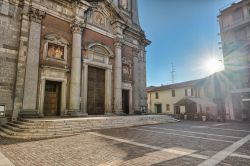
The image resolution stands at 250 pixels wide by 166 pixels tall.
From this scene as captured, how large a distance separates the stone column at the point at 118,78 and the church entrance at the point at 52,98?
5389mm

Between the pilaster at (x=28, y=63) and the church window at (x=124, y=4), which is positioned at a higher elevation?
the church window at (x=124, y=4)

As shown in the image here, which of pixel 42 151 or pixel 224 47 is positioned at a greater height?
pixel 224 47

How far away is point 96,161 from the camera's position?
15.0ft

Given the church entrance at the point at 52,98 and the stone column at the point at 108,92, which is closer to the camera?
the church entrance at the point at 52,98

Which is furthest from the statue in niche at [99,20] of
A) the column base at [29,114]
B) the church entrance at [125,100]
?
the column base at [29,114]

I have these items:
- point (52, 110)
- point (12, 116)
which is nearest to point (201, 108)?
point (52, 110)

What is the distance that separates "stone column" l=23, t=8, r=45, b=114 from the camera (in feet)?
37.2

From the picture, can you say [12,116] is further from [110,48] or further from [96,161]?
[110,48]

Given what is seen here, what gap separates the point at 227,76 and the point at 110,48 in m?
16.6

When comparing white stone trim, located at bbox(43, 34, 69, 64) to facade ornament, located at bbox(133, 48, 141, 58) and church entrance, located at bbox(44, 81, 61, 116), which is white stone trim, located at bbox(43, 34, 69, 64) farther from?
facade ornament, located at bbox(133, 48, 141, 58)

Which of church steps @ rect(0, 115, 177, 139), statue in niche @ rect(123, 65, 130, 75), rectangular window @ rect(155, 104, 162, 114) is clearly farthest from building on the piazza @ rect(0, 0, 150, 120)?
rectangular window @ rect(155, 104, 162, 114)

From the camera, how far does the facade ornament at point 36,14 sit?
12.3 meters

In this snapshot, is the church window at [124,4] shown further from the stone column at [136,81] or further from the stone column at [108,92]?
the stone column at [108,92]

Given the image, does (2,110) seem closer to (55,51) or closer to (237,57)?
(55,51)
